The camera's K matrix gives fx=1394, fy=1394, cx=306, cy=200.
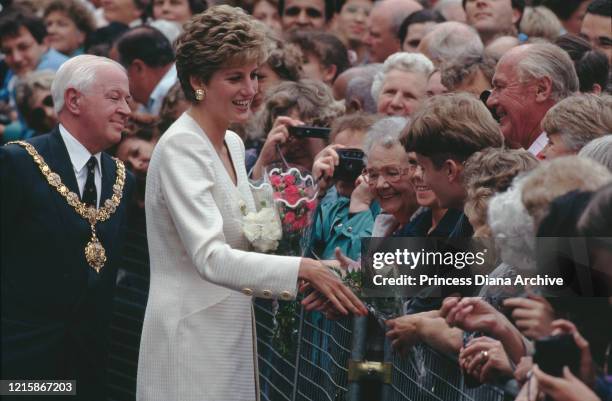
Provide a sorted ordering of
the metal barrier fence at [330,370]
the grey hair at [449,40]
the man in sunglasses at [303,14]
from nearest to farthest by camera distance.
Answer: the metal barrier fence at [330,370] → the grey hair at [449,40] → the man in sunglasses at [303,14]

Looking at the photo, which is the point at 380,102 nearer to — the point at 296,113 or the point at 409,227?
the point at 296,113

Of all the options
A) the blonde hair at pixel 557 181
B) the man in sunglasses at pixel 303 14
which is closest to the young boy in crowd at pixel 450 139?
the blonde hair at pixel 557 181

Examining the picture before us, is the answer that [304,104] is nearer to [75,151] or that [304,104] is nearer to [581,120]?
[75,151]

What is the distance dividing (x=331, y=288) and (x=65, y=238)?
4.64ft

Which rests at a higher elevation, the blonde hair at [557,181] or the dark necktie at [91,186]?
the dark necktie at [91,186]

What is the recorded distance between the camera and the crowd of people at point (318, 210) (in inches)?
148

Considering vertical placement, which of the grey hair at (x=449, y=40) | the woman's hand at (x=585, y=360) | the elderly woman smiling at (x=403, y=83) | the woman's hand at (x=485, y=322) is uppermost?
the grey hair at (x=449, y=40)

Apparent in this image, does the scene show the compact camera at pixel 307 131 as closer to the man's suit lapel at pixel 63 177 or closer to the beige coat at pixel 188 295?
the man's suit lapel at pixel 63 177

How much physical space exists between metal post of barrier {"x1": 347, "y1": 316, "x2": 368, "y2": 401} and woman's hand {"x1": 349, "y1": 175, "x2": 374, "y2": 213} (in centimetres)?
169

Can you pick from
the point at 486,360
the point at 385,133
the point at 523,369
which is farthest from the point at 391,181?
the point at 523,369

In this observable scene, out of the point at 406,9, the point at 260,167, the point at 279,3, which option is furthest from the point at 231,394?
the point at 279,3

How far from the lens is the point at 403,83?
26.6 ft

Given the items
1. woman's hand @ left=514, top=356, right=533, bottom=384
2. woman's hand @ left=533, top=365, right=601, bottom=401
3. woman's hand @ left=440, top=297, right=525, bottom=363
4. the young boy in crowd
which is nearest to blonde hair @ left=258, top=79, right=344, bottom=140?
the young boy in crowd

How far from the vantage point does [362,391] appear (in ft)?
16.5
